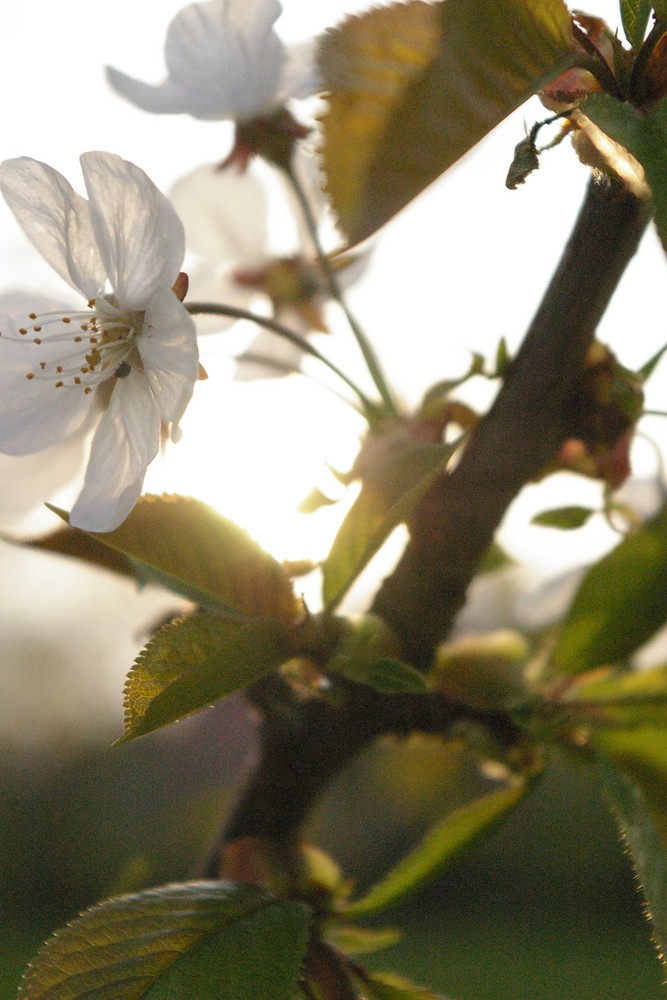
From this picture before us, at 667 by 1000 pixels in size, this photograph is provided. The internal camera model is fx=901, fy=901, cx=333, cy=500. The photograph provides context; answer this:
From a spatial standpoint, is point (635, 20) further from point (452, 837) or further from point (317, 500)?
point (452, 837)

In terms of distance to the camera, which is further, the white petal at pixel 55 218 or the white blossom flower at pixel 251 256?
the white blossom flower at pixel 251 256

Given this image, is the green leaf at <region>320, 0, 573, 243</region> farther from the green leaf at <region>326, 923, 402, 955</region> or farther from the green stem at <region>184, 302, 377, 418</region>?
the green leaf at <region>326, 923, 402, 955</region>

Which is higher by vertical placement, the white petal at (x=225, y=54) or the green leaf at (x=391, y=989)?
the white petal at (x=225, y=54)

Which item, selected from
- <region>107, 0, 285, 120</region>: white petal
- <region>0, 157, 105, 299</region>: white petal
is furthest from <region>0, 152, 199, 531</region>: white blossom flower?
<region>107, 0, 285, 120</region>: white petal

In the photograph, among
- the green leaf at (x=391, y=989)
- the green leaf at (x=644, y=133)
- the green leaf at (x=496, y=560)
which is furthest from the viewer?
the green leaf at (x=496, y=560)

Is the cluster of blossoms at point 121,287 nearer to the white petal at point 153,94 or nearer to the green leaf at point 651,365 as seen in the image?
the white petal at point 153,94

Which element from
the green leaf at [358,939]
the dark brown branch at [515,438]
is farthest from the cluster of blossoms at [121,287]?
the green leaf at [358,939]

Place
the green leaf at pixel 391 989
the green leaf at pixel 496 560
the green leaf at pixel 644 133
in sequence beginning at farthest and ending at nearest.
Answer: the green leaf at pixel 496 560
the green leaf at pixel 391 989
the green leaf at pixel 644 133
